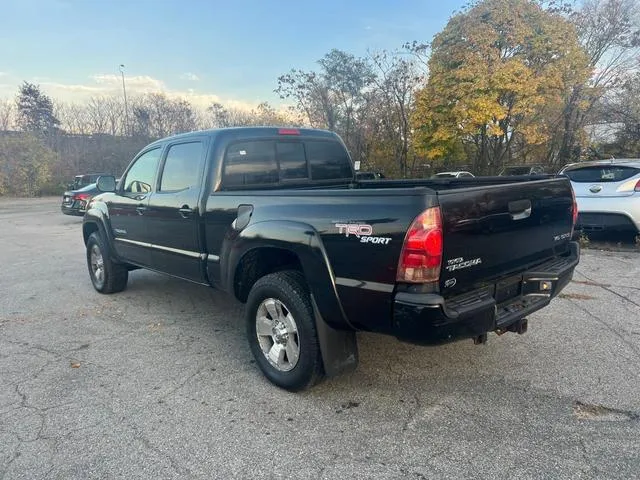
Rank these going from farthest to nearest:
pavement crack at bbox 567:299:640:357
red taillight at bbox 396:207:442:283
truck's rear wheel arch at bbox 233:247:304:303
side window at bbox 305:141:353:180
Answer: side window at bbox 305:141:353:180
pavement crack at bbox 567:299:640:357
truck's rear wheel arch at bbox 233:247:304:303
red taillight at bbox 396:207:442:283

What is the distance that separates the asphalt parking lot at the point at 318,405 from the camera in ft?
8.09

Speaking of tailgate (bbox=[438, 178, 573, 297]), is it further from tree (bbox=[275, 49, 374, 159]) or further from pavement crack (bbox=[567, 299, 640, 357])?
tree (bbox=[275, 49, 374, 159])

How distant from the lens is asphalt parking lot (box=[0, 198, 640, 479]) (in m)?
2.46

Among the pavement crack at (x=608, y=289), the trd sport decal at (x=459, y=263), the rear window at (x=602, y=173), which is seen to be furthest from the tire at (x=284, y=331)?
the rear window at (x=602, y=173)

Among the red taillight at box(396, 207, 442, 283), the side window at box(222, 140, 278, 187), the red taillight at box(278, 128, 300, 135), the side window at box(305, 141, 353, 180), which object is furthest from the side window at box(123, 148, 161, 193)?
the red taillight at box(396, 207, 442, 283)

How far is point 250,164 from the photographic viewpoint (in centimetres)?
402

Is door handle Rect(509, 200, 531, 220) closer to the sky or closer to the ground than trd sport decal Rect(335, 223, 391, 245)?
closer to the sky

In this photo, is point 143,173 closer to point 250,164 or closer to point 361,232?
point 250,164

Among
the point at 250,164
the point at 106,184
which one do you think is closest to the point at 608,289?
the point at 250,164

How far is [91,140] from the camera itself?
34.3 metres

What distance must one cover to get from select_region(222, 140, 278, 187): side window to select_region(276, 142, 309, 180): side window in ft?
0.24

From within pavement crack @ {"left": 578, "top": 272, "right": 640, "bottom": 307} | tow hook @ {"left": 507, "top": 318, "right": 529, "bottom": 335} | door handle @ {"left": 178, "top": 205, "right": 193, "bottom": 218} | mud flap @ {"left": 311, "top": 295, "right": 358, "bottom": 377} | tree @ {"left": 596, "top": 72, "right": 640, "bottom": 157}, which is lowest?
pavement crack @ {"left": 578, "top": 272, "right": 640, "bottom": 307}

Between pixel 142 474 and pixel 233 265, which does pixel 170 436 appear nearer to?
pixel 142 474

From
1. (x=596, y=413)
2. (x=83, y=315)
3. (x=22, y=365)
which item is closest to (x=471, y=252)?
(x=596, y=413)
